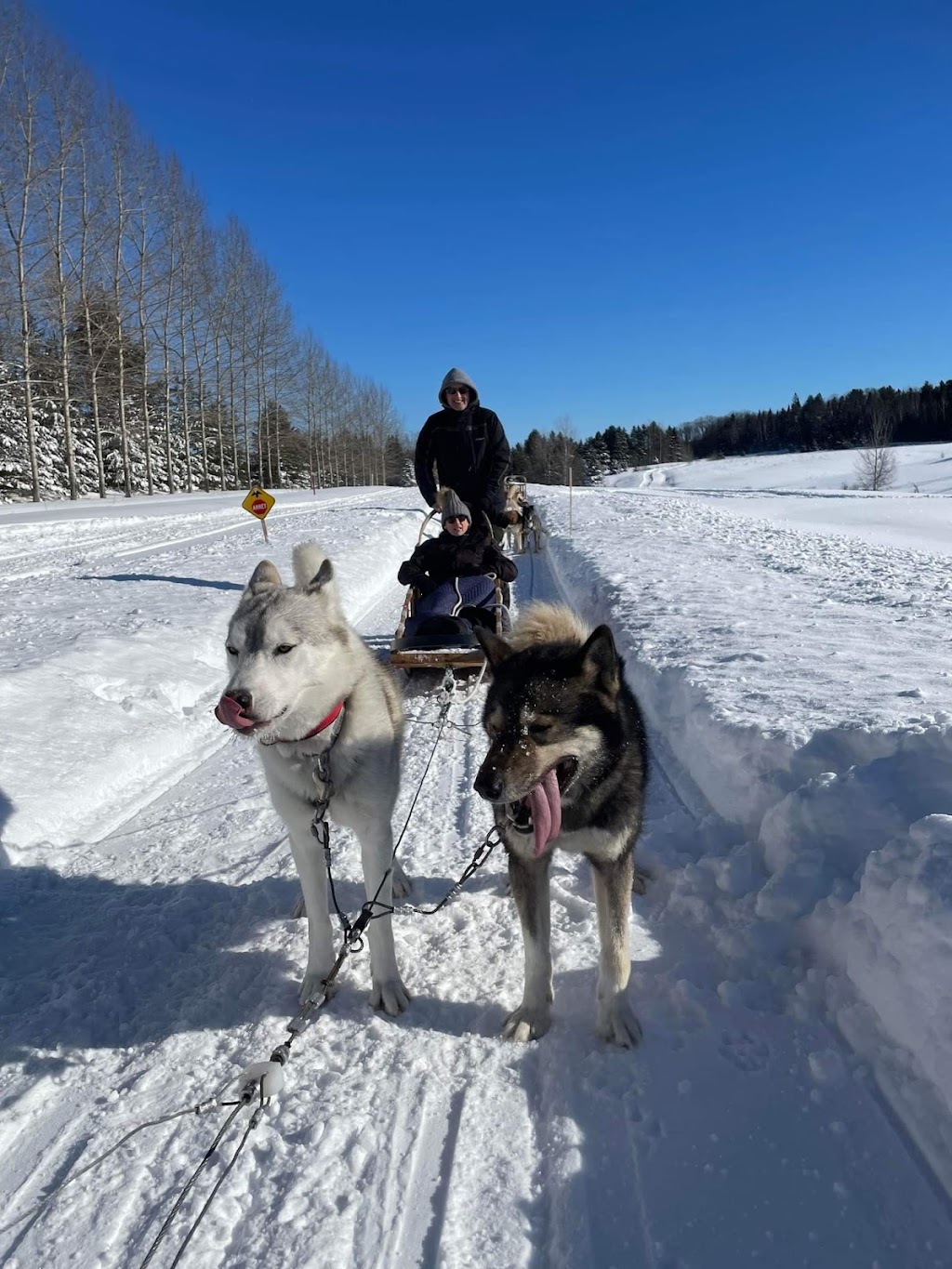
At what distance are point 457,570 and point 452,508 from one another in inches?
22.1

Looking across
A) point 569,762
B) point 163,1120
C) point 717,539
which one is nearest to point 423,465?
point 569,762

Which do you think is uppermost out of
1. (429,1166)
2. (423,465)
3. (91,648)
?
(423,465)

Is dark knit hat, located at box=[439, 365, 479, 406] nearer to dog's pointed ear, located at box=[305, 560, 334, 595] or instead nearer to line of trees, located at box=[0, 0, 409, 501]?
dog's pointed ear, located at box=[305, 560, 334, 595]

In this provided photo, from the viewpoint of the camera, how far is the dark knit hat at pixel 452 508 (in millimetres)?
6359

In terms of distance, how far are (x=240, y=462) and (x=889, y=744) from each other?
4909 cm

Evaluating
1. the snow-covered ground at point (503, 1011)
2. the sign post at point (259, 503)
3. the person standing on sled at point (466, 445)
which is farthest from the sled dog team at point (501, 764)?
the sign post at point (259, 503)

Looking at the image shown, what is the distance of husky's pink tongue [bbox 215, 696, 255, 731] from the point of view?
7.08 feet

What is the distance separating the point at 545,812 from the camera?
2.19m

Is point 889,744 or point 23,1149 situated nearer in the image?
point 23,1149

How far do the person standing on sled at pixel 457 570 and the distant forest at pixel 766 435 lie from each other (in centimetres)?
6222

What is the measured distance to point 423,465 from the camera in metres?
7.11

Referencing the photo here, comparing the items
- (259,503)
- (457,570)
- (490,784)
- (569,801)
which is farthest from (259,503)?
(490,784)

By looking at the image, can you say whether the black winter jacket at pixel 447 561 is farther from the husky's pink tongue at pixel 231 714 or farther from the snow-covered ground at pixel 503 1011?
the husky's pink tongue at pixel 231 714

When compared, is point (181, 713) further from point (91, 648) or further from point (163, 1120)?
point (163, 1120)
